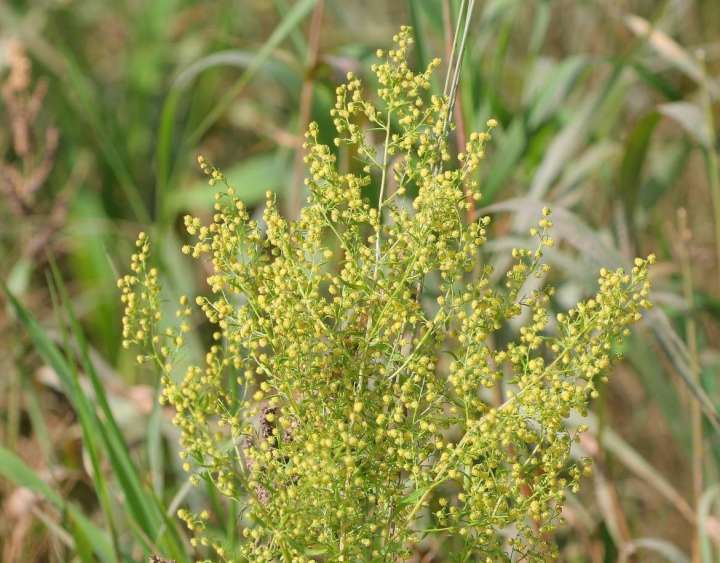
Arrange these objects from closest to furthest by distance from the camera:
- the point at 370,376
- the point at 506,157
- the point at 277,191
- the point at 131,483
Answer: the point at 370,376 → the point at 131,483 → the point at 506,157 → the point at 277,191

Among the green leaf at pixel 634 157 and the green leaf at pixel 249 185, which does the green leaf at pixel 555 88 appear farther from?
the green leaf at pixel 249 185

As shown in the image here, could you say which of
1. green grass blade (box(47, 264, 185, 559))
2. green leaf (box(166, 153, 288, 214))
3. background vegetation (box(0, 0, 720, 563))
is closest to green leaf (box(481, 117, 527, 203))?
background vegetation (box(0, 0, 720, 563))

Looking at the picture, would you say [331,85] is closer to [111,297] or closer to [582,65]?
[582,65]

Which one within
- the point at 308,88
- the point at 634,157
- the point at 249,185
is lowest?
the point at 634,157

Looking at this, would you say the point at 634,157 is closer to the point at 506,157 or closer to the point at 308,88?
the point at 506,157

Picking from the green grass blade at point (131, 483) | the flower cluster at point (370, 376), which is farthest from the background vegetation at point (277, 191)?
the flower cluster at point (370, 376)

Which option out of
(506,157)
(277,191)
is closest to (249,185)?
(277,191)

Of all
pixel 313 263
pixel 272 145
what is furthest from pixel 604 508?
pixel 272 145

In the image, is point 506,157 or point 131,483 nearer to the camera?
point 131,483
